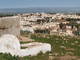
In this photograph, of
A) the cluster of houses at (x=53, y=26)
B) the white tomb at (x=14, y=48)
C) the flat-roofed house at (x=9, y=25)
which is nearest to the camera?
the white tomb at (x=14, y=48)

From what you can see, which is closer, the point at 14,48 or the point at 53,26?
the point at 14,48

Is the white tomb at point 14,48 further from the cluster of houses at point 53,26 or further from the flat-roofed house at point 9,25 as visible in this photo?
the cluster of houses at point 53,26

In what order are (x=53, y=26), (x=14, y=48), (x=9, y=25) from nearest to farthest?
(x=14, y=48) < (x=9, y=25) < (x=53, y=26)

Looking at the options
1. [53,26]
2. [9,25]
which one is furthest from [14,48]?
[53,26]

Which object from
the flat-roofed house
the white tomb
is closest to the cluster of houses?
the flat-roofed house

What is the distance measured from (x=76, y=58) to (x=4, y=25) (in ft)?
27.9

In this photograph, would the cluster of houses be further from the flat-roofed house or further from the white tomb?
the white tomb

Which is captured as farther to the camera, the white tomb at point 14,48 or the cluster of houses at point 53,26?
the cluster of houses at point 53,26

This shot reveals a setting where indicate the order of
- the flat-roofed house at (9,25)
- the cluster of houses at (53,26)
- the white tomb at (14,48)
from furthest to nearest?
the cluster of houses at (53,26)
the flat-roofed house at (9,25)
the white tomb at (14,48)

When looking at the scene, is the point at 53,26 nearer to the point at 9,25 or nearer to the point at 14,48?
the point at 9,25

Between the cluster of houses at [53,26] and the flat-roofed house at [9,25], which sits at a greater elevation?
→ the flat-roofed house at [9,25]

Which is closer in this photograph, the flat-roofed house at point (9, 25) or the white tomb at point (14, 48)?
the white tomb at point (14, 48)

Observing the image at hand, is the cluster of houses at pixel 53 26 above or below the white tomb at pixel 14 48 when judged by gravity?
below

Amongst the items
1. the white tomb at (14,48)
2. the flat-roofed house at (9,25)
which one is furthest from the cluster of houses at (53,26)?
the white tomb at (14,48)
